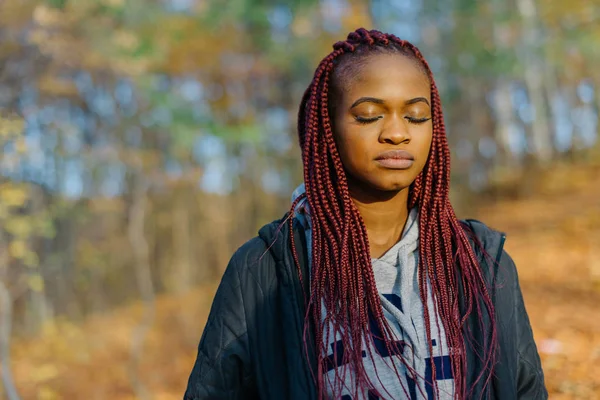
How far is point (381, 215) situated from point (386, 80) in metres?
0.44

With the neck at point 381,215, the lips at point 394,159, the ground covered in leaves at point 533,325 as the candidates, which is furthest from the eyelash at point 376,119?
the ground covered in leaves at point 533,325

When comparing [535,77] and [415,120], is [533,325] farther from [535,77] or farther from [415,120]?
[535,77]

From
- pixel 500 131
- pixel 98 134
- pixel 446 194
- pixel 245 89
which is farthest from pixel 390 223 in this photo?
pixel 500 131

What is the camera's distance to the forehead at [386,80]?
168cm

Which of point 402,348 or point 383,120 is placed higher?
point 383,120

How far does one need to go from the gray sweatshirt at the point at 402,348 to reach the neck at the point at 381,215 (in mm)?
74

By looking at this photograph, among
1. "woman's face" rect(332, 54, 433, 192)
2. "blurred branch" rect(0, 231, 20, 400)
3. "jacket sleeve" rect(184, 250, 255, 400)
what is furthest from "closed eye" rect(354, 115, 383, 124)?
"blurred branch" rect(0, 231, 20, 400)

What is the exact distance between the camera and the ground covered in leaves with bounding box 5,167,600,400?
19.4 feet

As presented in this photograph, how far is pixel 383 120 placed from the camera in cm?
169

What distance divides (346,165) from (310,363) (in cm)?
61

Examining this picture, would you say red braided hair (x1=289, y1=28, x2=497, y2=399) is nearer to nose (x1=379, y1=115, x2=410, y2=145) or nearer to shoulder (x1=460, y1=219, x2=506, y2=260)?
shoulder (x1=460, y1=219, x2=506, y2=260)

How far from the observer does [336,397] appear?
161 cm

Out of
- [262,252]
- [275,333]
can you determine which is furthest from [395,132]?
[275,333]

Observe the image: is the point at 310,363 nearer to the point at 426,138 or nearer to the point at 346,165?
the point at 346,165
